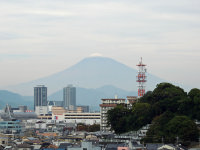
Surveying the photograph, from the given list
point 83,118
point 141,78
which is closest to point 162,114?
point 141,78

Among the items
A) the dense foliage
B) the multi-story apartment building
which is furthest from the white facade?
the dense foliage

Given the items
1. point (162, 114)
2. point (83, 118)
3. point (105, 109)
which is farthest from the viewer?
point (83, 118)

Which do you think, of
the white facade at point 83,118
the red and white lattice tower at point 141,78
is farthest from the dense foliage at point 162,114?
the white facade at point 83,118

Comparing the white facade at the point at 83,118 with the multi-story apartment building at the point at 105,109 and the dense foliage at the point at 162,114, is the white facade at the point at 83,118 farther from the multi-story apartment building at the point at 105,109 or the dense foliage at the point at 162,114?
the dense foliage at the point at 162,114

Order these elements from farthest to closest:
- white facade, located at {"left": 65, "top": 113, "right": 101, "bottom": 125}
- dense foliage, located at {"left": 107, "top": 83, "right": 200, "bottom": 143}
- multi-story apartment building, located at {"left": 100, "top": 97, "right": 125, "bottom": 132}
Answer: white facade, located at {"left": 65, "top": 113, "right": 101, "bottom": 125} < multi-story apartment building, located at {"left": 100, "top": 97, "right": 125, "bottom": 132} < dense foliage, located at {"left": 107, "top": 83, "right": 200, "bottom": 143}

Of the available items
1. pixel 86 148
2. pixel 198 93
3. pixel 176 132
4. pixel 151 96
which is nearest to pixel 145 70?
pixel 151 96

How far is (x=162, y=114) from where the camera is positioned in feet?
217

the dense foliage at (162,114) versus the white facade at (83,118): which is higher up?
the white facade at (83,118)

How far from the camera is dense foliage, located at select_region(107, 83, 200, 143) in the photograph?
58.0m

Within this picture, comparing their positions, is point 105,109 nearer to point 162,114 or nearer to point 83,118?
point 162,114

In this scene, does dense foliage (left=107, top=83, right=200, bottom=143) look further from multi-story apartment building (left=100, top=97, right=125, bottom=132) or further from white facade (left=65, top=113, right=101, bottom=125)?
white facade (left=65, top=113, right=101, bottom=125)

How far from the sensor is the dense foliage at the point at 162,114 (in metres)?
58.0

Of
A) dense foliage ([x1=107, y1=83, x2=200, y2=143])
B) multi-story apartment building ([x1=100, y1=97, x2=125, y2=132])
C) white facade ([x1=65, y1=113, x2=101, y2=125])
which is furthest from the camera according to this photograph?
white facade ([x1=65, y1=113, x2=101, y2=125])

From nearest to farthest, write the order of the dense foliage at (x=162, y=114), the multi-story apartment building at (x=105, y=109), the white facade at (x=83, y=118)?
the dense foliage at (x=162, y=114), the multi-story apartment building at (x=105, y=109), the white facade at (x=83, y=118)
